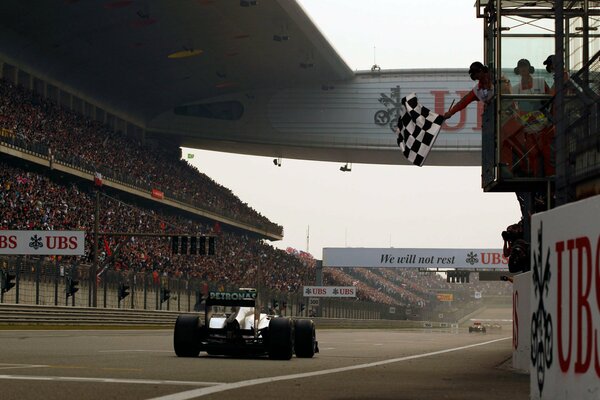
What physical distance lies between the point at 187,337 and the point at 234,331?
752 millimetres

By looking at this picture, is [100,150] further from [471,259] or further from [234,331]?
[234,331]

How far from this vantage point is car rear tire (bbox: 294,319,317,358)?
17719 mm

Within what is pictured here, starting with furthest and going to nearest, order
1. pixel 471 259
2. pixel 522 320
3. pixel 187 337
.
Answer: pixel 471 259
pixel 187 337
pixel 522 320

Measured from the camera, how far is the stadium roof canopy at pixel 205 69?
48.7 meters

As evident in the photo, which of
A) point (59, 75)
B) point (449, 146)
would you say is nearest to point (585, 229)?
point (59, 75)

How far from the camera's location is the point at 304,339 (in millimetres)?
17719

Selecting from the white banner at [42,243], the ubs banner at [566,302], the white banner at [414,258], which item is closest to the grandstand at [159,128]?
the white banner at [42,243]

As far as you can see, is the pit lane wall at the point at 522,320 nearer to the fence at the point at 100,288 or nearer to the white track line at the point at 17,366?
the white track line at the point at 17,366

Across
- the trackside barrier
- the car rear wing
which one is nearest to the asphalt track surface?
the car rear wing

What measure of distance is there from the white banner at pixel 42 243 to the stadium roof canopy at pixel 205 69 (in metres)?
11.0

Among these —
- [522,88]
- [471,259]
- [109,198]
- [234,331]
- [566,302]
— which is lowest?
[234,331]

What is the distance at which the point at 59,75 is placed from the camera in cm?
5494

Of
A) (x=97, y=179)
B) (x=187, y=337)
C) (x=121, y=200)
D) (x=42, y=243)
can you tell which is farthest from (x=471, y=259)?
(x=187, y=337)

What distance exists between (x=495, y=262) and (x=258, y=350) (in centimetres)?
6500
